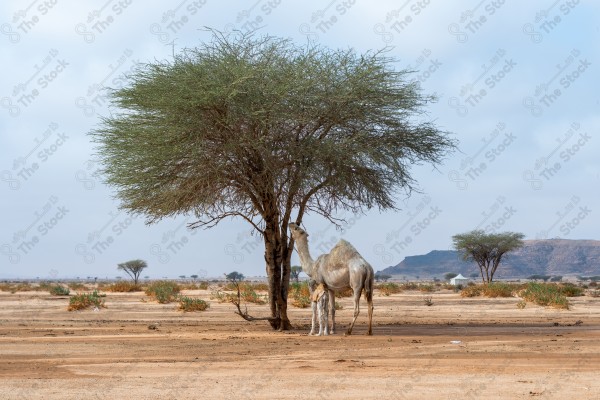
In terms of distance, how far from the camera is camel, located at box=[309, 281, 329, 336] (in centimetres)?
2267

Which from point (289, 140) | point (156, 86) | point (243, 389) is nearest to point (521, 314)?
point (289, 140)

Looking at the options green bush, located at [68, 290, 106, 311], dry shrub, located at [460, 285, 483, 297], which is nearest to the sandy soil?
green bush, located at [68, 290, 106, 311]

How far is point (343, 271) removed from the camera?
2238 centimetres

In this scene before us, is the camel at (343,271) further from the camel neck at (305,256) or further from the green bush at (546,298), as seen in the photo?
the green bush at (546,298)

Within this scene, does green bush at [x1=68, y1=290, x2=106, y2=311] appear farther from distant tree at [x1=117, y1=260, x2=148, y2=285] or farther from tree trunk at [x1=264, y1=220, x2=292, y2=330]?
distant tree at [x1=117, y1=260, x2=148, y2=285]

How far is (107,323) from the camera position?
101 feet

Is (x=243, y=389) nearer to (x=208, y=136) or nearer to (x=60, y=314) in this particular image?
(x=208, y=136)

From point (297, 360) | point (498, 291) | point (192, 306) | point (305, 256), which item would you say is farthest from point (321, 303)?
point (498, 291)

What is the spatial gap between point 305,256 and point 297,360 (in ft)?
20.6

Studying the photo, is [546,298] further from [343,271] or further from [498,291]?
[343,271]

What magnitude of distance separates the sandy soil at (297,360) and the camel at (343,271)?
108 cm

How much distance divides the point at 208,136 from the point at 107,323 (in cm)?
983

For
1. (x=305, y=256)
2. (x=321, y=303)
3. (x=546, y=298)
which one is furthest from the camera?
(x=546, y=298)

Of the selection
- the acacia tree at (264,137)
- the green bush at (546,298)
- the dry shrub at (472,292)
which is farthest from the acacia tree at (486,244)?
the acacia tree at (264,137)
